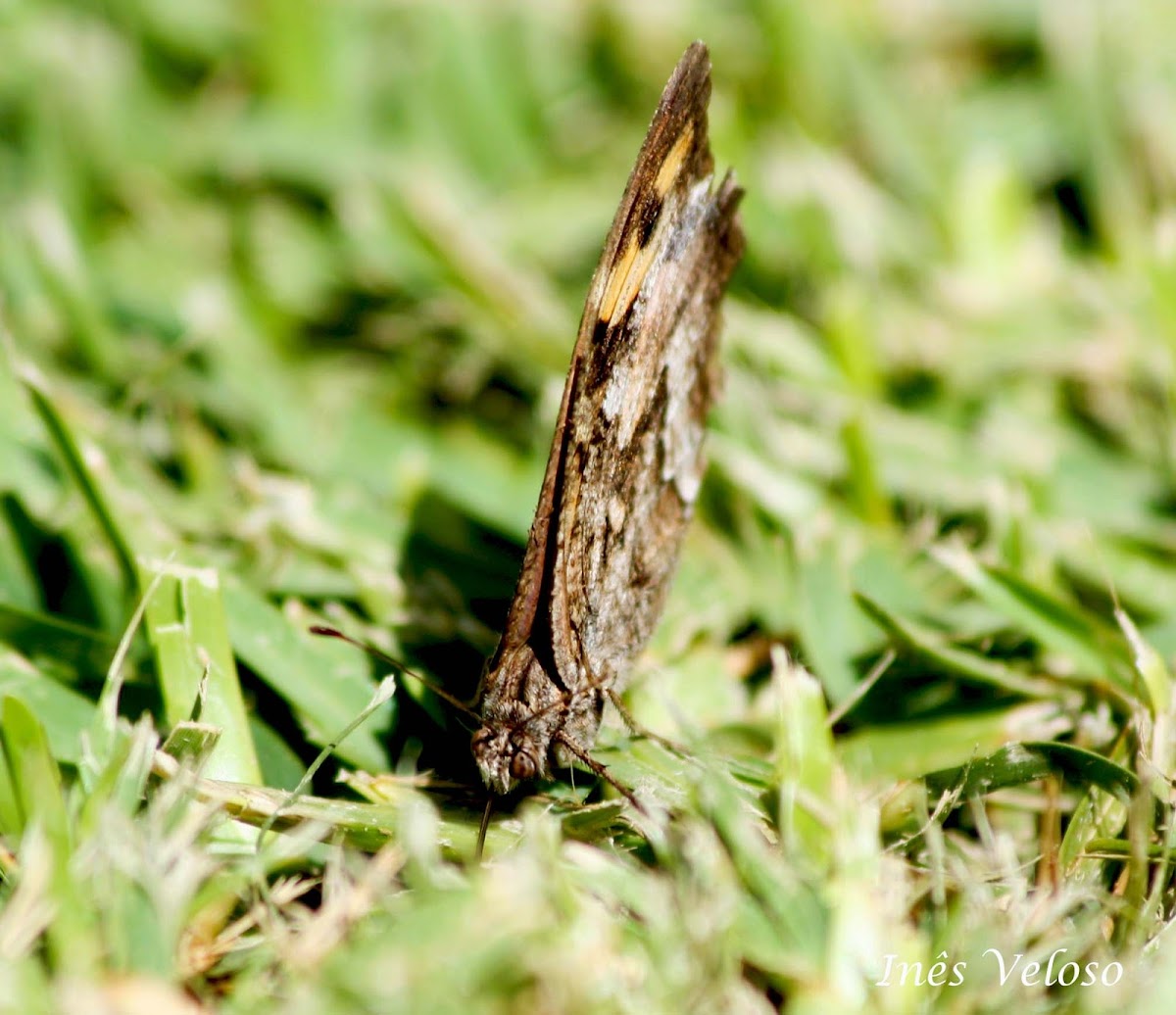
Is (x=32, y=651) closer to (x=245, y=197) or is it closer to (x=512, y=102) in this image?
(x=245, y=197)

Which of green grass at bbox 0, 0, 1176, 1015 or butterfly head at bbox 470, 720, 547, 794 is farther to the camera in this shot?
butterfly head at bbox 470, 720, 547, 794

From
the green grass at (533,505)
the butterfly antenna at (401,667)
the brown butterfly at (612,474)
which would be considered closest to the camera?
the green grass at (533,505)

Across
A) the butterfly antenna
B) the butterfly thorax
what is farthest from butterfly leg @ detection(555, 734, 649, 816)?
the butterfly antenna

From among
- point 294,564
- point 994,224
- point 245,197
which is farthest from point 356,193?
point 994,224

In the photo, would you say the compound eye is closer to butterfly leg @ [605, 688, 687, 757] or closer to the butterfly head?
the butterfly head

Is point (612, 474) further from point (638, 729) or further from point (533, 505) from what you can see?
point (533, 505)

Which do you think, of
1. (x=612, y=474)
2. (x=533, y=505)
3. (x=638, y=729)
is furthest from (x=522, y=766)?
(x=533, y=505)

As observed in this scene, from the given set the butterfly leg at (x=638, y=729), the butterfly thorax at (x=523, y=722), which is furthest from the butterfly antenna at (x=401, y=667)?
the butterfly leg at (x=638, y=729)

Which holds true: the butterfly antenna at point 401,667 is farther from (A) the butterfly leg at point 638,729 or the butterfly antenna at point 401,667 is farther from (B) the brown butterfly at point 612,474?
(A) the butterfly leg at point 638,729
